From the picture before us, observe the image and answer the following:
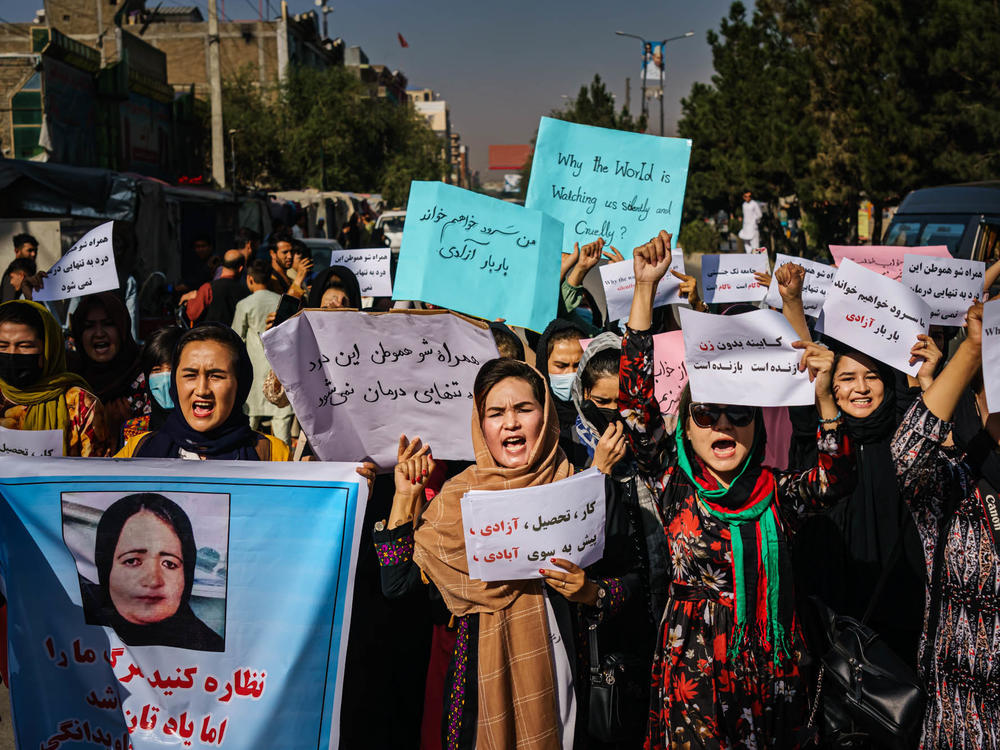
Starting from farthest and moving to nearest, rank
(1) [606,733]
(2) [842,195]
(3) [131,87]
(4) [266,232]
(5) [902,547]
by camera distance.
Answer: (3) [131,87], (2) [842,195], (4) [266,232], (5) [902,547], (1) [606,733]

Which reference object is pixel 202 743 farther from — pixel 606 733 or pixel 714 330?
pixel 714 330

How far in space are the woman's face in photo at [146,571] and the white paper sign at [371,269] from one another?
4.03 m

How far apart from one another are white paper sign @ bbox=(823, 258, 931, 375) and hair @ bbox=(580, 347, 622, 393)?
0.78m

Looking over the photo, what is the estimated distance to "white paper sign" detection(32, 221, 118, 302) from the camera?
4.98 m

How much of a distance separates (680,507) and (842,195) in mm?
20985

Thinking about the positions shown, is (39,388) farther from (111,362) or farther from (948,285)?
(948,285)

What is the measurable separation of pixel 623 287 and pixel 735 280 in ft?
3.83

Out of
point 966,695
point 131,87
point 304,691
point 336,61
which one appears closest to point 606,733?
point 304,691

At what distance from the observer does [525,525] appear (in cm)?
239

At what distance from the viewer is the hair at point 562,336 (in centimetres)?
406

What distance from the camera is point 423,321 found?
3051 millimetres

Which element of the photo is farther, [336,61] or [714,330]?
[336,61]

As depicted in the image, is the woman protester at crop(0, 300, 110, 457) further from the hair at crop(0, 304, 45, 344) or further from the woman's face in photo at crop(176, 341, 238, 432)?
the woman's face in photo at crop(176, 341, 238, 432)

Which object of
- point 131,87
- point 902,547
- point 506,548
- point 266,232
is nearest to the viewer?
point 506,548
